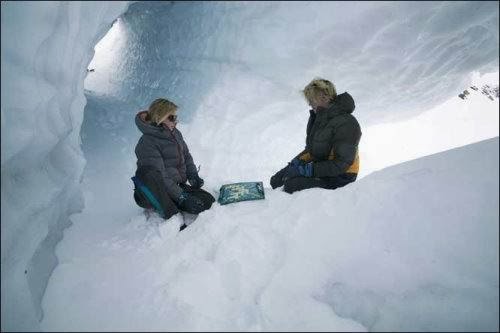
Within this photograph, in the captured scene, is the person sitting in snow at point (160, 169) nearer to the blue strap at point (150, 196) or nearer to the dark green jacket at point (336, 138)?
the blue strap at point (150, 196)

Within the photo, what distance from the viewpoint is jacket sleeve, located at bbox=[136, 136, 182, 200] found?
8.91ft

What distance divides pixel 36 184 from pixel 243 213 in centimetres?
127

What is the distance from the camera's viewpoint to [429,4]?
3074mm

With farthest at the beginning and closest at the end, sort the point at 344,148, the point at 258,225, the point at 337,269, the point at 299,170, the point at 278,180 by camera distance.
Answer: the point at 278,180 < the point at 299,170 < the point at 344,148 < the point at 258,225 < the point at 337,269

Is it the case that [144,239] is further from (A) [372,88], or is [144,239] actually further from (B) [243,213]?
(A) [372,88]

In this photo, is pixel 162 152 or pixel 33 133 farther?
pixel 162 152

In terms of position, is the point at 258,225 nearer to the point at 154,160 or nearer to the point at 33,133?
the point at 154,160

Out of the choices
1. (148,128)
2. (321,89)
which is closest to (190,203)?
(148,128)

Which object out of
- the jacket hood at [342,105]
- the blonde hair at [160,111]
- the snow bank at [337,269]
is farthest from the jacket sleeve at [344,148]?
the blonde hair at [160,111]

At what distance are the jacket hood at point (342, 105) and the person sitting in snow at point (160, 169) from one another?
47.6 inches

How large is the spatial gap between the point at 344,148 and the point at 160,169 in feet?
4.59

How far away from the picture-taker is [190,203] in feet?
8.92

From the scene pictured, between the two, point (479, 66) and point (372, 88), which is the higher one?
point (479, 66)

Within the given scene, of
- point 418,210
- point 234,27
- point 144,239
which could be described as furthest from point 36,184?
point 234,27
